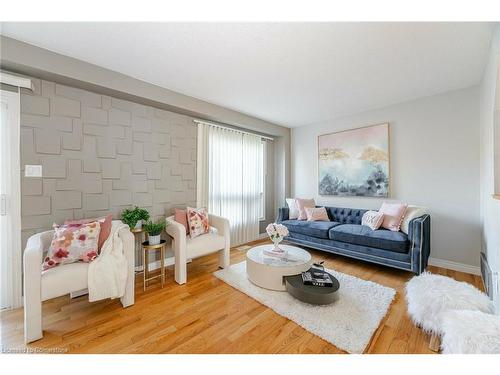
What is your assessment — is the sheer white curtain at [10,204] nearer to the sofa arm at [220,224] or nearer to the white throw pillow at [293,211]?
the sofa arm at [220,224]

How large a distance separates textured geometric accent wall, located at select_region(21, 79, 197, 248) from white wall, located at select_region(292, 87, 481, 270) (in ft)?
11.0

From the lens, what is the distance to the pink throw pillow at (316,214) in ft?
12.2

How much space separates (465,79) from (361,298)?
2907mm

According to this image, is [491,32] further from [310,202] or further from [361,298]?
[310,202]

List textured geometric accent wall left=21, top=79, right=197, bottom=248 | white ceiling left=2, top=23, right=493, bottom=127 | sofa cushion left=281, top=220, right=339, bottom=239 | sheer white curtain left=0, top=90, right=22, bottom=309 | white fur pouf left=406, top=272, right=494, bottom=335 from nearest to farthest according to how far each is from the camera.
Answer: white fur pouf left=406, top=272, right=494, bottom=335
white ceiling left=2, top=23, right=493, bottom=127
sheer white curtain left=0, top=90, right=22, bottom=309
textured geometric accent wall left=21, top=79, right=197, bottom=248
sofa cushion left=281, top=220, right=339, bottom=239

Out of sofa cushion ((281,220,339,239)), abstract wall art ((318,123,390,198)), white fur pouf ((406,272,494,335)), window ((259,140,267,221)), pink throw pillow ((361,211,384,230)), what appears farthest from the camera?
window ((259,140,267,221))

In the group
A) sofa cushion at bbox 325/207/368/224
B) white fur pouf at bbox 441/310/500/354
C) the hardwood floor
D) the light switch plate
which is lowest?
the hardwood floor

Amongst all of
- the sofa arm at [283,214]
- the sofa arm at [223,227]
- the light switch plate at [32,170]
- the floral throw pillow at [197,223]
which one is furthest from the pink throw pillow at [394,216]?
the light switch plate at [32,170]

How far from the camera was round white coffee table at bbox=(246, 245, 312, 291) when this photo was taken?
2219mm

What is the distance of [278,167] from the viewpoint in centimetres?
481

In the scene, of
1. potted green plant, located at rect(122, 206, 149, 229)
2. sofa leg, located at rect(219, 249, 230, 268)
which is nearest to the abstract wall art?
sofa leg, located at rect(219, 249, 230, 268)

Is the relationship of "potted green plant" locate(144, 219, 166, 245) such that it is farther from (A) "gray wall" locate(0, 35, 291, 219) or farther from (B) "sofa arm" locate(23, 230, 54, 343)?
(A) "gray wall" locate(0, 35, 291, 219)

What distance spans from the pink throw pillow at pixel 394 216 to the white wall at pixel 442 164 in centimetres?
45
